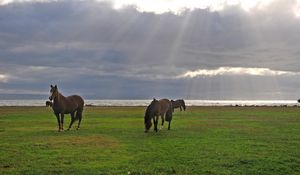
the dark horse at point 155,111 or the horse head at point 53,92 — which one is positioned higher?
the horse head at point 53,92

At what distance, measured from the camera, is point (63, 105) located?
25500 millimetres

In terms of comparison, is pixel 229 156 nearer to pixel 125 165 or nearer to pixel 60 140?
pixel 125 165

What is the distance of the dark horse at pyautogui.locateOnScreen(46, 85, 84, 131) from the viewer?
24.9 metres

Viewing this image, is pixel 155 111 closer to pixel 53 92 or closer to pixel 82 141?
pixel 82 141

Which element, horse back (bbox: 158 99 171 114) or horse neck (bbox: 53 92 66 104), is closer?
horse neck (bbox: 53 92 66 104)

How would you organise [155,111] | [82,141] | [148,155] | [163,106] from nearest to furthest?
[148,155] → [82,141] → [155,111] → [163,106]

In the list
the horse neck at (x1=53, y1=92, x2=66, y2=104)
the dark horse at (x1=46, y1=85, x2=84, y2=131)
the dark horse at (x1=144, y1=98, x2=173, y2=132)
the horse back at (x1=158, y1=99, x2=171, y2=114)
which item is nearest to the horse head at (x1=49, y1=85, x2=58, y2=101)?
the dark horse at (x1=46, y1=85, x2=84, y2=131)

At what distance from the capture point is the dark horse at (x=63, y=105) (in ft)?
81.8

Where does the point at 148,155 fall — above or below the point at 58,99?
below

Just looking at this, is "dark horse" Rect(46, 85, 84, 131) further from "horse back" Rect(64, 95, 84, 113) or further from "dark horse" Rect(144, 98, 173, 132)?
"dark horse" Rect(144, 98, 173, 132)

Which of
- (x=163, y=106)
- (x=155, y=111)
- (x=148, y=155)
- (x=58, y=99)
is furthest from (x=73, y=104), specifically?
(x=148, y=155)

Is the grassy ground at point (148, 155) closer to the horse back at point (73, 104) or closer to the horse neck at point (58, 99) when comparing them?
the horse neck at point (58, 99)

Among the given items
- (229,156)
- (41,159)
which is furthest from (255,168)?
(41,159)

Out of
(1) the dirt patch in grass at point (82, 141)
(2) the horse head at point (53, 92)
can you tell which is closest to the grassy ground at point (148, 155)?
(1) the dirt patch in grass at point (82, 141)
